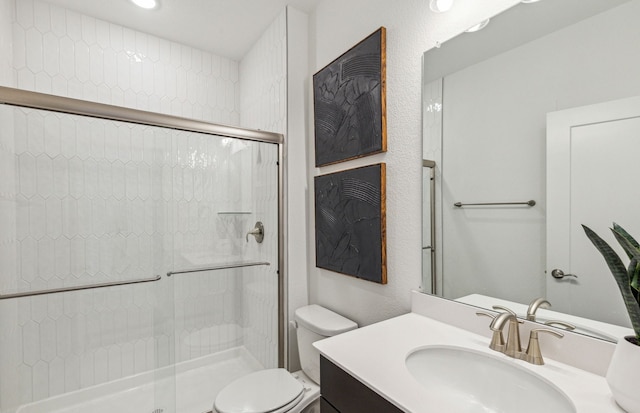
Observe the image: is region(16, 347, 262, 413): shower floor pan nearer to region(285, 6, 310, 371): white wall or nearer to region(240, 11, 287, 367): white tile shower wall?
region(240, 11, 287, 367): white tile shower wall

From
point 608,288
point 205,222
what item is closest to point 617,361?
point 608,288

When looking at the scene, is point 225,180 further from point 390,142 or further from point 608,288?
point 608,288

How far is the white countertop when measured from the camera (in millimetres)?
644

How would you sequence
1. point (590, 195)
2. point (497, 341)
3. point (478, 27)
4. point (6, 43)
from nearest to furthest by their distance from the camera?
point (590, 195) → point (497, 341) → point (478, 27) → point (6, 43)

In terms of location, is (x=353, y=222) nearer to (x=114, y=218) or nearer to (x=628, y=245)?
(x=628, y=245)

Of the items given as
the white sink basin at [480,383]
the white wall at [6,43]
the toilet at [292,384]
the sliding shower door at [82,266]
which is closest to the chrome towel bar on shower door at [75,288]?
the sliding shower door at [82,266]

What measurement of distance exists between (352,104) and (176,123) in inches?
37.6

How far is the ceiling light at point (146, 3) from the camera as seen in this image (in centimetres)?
179

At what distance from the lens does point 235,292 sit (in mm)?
1911

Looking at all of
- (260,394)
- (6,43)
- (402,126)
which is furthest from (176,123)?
(260,394)

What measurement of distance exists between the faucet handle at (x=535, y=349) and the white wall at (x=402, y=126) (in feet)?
1.47

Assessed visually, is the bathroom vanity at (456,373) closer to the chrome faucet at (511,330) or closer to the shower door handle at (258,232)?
the chrome faucet at (511,330)

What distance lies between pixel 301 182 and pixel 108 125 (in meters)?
1.07

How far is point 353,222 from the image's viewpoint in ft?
4.82
